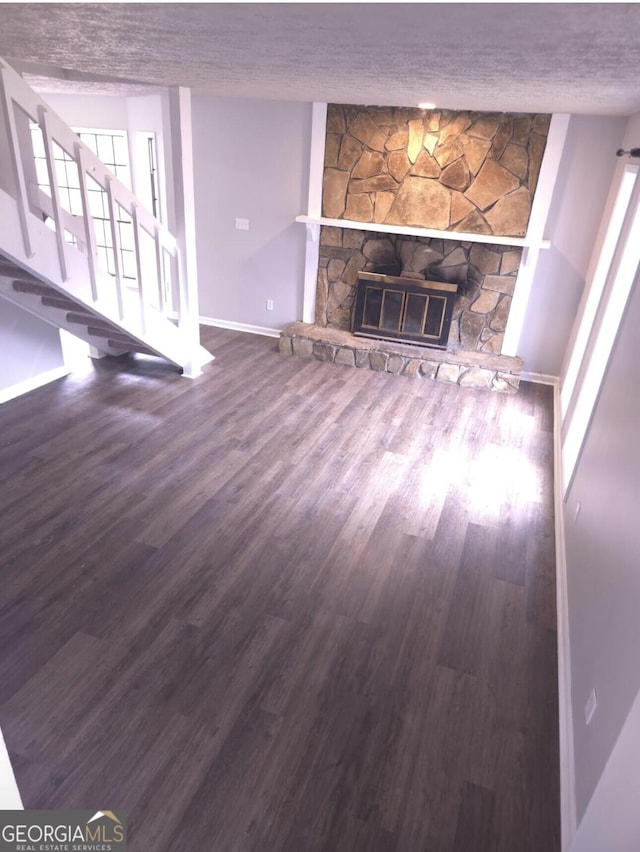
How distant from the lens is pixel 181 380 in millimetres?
4867

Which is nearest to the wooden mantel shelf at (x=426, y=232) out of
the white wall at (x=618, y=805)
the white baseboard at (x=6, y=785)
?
the white wall at (x=618, y=805)

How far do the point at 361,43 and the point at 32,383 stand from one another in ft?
12.4

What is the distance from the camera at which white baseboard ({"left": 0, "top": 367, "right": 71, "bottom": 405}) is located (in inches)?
166

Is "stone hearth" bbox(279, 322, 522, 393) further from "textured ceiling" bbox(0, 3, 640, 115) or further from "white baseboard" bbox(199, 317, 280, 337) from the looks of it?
"textured ceiling" bbox(0, 3, 640, 115)

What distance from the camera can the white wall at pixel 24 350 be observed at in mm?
4071

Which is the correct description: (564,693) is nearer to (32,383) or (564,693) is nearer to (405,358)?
(405,358)

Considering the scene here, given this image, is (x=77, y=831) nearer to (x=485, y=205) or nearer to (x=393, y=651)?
(x=393, y=651)

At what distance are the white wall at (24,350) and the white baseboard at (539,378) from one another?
13.9ft

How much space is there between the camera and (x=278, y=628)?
243cm

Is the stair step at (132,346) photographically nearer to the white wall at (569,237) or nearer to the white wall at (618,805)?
the white wall at (569,237)

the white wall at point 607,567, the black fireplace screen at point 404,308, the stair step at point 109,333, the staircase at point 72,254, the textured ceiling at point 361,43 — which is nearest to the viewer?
the textured ceiling at point 361,43

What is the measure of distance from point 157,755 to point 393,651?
1007 millimetres

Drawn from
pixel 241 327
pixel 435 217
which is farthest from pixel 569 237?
pixel 241 327

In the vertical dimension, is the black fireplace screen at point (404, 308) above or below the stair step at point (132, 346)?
above
